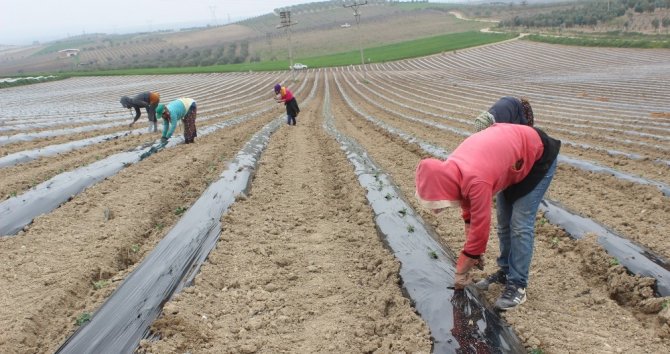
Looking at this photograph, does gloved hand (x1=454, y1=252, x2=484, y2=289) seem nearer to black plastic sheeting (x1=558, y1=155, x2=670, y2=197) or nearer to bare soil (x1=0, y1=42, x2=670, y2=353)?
bare soil (x1=0, y1=42, x2=670, y2=353)

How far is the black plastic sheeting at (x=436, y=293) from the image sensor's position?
2.82 m

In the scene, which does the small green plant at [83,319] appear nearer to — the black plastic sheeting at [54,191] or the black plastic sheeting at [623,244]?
the black plastic sheeting at [54,191]

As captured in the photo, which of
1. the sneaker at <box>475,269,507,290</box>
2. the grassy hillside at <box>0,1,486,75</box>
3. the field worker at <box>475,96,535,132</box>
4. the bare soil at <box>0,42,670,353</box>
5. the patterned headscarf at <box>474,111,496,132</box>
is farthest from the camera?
the grassy hillside at <box>0,1,486,75</box>

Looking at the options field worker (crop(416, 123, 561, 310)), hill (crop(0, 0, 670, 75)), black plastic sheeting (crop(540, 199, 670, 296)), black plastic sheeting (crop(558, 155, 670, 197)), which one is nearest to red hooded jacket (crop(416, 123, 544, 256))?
field worker (crop(416, 123, 561, 310))

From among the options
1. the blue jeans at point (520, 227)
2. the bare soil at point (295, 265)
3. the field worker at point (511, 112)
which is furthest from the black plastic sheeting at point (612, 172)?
the blue jeans at point (520, 227)

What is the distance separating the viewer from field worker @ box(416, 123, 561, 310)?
2.54 meters

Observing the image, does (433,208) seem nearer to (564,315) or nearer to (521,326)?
(521,326)

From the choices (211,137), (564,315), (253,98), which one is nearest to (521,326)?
(564,315)

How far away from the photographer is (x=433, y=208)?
8.29 feet

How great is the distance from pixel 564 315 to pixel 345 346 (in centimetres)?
162

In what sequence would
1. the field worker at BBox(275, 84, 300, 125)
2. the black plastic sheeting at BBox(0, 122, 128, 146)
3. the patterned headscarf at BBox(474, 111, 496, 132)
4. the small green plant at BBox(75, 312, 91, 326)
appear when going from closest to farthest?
the small green plant at BBox(75, 312, 91, 326) → the patterned headscarf at BBox(474, 111, 496, 132) → the black plastic sheeting at BBox(0, 122, 128, 146) → the field worker at BBox(275, 84, 300, 125)

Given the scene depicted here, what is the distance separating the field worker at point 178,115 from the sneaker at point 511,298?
706 centimetres

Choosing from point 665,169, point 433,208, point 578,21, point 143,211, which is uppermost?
point 578,21

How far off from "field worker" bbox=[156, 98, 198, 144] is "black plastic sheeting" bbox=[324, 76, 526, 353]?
492 centimetres
